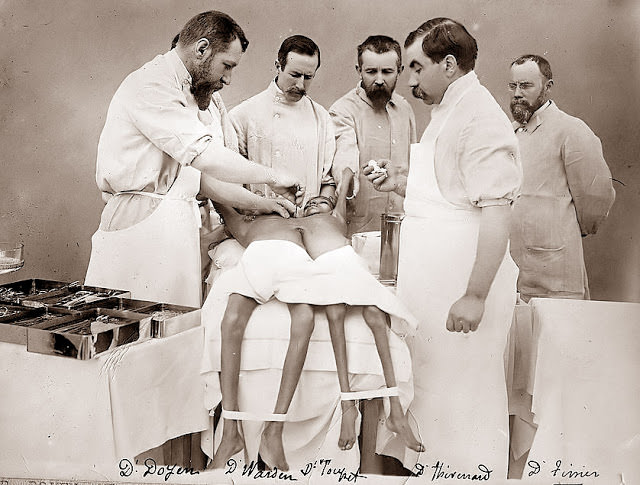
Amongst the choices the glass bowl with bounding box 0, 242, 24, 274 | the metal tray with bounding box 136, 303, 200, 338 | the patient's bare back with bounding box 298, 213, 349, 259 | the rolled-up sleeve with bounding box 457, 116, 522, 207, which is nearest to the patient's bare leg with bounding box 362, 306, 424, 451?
the patient's bare back with bounding box 298, 213, 349, 259

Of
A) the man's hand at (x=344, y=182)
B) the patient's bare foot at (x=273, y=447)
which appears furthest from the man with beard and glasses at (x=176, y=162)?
the patient's bare foot at (x=273, y=447)

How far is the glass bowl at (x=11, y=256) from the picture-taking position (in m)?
2.42

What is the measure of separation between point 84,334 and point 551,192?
145cm

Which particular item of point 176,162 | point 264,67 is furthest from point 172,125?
point 264,67

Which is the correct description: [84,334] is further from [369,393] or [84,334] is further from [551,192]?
[551,192]

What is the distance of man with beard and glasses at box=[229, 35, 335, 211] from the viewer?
2236mm

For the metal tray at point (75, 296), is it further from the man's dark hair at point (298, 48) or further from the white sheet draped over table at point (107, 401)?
the man's dark hair at point (298, 48)

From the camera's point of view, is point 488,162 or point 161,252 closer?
point 488,162

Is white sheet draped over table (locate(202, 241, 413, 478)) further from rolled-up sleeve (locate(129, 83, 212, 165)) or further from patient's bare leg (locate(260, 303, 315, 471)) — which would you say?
rolled-up sleeve (locate(129, 83, 212, 165))

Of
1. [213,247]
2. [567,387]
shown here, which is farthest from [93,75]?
[567,387]

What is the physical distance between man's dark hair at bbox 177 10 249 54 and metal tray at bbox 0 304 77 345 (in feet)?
3.03

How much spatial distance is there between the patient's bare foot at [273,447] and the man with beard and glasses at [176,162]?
44 centimetres

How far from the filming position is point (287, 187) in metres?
2.24
